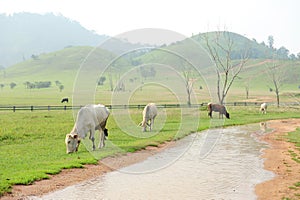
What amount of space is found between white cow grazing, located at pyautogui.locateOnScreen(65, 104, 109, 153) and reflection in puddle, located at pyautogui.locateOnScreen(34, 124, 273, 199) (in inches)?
139

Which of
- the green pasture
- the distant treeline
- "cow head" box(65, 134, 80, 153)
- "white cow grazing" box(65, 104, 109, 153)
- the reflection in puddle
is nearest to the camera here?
the reflection in puddle

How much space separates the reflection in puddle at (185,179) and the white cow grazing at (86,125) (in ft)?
11.6

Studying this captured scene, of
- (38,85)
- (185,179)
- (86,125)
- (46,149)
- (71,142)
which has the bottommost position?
(185,179)

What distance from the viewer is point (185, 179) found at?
13.5 m

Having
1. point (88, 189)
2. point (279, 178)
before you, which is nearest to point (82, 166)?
point (88, 189)

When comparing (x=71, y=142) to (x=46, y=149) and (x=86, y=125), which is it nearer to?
(x=86, y=125)

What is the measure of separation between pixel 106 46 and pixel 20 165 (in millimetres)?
6287

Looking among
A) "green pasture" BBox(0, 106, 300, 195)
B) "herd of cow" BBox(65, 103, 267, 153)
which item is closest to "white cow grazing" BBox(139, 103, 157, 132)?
"green pasture" BBox(0, 106, 300, 195)

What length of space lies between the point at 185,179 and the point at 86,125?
7.07 meters

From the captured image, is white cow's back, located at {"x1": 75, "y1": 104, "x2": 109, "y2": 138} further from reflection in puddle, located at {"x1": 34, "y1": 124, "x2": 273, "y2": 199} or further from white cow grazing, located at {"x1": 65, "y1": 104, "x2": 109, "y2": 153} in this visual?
reflection in puddle, located at {"x1": 34, "y1": 124, "x2": 273, "y2": 199}

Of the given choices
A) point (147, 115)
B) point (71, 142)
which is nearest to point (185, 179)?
point (71, 142)

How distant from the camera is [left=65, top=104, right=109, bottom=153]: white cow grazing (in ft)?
58.1

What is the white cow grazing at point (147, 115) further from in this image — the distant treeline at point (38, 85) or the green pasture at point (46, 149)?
the distant treeline at point (38, 85)

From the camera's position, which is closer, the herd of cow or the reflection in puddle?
the reflection in puddle
